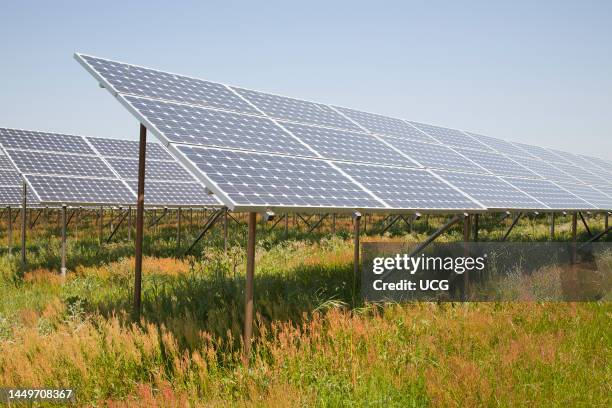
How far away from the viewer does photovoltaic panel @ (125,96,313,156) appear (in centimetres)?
831

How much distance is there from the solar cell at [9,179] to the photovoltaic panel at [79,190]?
1231 cm

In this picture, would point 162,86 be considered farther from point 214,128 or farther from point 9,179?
point 9,179

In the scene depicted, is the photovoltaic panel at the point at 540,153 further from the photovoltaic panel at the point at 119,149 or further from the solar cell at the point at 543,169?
the photovoltaic panel at the point at 119,149

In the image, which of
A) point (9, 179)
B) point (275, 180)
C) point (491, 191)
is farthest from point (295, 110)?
point (9, 179)

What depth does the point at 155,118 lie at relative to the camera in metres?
8.50

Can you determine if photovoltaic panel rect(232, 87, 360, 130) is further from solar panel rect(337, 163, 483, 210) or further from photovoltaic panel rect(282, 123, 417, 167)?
solar panel rect(337, 163, 483, 210)

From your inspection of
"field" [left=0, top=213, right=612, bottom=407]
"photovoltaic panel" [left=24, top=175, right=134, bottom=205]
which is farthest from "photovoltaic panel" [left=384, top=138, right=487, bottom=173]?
"photovoltaic panel" [left=24, top=175, right=134, bottom=205]

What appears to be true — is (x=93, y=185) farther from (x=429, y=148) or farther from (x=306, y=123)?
(x=429, y=148)

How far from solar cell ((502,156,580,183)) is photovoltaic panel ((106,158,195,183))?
45.4 ft

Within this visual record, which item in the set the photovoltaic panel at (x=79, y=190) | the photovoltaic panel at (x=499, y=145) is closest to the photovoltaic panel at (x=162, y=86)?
the photovoltaic panel at (x=79, y=190)

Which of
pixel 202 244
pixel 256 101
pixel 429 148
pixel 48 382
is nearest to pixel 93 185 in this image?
pixel 202 244

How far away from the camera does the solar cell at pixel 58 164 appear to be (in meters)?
18.0

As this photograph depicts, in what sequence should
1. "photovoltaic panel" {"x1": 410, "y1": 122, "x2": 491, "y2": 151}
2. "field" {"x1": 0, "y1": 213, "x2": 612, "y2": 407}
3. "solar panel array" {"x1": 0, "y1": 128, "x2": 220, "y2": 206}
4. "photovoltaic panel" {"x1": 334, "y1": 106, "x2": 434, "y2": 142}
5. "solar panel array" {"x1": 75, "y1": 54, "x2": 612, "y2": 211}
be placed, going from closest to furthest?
"field" {"x1": 0, "y1": 213, "x2": 612, "y2": 407} < "solar panel array" {"x1": 75, "y1": 54, "x2": 612, "y2": 211} < "photovoltaic panel" {"x1": 334, "y1": 106, "x2": 434, "y2": 142} < "solar panel array" {"x1": 0, "y1": 128, "x2": 220, "y2": 206} < "photovoltaic panel" {"x1": 410, "y1": 122, "x2": 491, "y2": 151}

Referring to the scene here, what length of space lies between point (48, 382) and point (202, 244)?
14343mm
